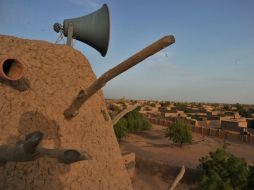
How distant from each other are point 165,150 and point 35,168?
2027 centimetres

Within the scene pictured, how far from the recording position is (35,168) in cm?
361

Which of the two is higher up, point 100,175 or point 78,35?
point 78,35

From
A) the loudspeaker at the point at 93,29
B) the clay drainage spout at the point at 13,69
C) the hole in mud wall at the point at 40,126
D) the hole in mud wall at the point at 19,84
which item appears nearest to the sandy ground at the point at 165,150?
the loudspeaker at the point at 93,29

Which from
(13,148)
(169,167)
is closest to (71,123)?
(13,148)

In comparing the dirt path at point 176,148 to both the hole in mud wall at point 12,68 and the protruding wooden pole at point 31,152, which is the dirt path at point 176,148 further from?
the protruding wooden pole at point 31,152

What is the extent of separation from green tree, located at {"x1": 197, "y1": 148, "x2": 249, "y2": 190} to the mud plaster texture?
7.83 metres

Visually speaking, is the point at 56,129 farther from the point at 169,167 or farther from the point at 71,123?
the point at 169,167

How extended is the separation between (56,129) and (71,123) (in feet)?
1.04

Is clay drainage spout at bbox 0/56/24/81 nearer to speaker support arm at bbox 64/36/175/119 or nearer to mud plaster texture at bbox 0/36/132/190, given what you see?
mud plaster texture at bbox 0/36/132/190

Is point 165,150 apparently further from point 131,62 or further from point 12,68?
point 131,62

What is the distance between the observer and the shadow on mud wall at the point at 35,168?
340cm

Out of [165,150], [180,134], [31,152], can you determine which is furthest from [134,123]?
[31,152]

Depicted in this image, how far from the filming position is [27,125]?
12.6ft

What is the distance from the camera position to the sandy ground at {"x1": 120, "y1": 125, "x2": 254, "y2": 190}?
49.4ft
